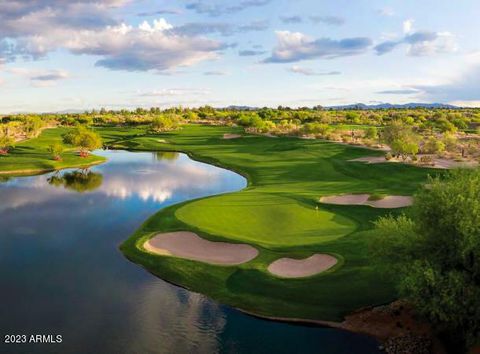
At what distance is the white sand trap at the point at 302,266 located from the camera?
31.1m

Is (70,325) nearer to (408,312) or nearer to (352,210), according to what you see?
(408,312)

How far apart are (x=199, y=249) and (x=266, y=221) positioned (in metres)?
8.92

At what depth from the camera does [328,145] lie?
317 ft

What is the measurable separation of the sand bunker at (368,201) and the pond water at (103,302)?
797 inches

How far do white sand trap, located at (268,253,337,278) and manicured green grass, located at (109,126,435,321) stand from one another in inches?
24.2

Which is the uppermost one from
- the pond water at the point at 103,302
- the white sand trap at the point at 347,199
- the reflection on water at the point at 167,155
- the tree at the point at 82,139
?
the tree at the point at 82,139

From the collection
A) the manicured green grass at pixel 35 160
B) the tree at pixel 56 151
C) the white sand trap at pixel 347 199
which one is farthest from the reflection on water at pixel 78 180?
the white sand trap at pixel 347 199

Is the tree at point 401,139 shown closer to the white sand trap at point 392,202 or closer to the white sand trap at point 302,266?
the white sand trap at point 392,202

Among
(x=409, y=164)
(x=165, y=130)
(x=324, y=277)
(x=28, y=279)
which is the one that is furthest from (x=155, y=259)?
(x=165, y=130)

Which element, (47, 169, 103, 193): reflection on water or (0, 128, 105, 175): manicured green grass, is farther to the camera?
(0, 128, 105, 175): manicured green grass

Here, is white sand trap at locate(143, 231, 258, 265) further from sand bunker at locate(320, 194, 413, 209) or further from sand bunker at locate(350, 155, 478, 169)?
sand bunker at locate(350, 155, 478, 169)

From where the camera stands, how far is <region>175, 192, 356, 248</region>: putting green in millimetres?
37719

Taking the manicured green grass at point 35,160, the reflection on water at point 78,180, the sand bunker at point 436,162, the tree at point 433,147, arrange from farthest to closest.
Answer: the tree at point 433,147
the manicured green grass at point 35,160
the sand bunker at point 436,162
the reflection on water at point 78,180

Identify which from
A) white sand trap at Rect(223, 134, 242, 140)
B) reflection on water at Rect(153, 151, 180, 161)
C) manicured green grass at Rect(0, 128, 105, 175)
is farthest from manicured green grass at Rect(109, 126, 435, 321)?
white sand trap at Rect(223, 134, 242, 140)
